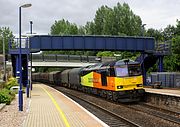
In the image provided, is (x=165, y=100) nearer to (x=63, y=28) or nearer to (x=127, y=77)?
(x=127, y=77)

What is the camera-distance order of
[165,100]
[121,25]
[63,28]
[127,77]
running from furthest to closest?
[63,28] → [121,25] → [127,77] → [165,100]

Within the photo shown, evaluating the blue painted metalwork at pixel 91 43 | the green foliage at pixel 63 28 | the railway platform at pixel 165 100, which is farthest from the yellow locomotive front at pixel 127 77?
the green foliage at pixel 63 28

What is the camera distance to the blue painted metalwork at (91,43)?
4834 cm

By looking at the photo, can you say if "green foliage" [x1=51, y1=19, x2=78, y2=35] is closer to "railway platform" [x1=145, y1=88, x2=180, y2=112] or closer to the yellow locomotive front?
"railway platform" [x1=145, y1=88, x2=180, y2=112]

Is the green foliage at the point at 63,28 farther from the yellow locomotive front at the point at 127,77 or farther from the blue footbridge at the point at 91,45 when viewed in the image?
the yellow locomotive front at the point at 127,77

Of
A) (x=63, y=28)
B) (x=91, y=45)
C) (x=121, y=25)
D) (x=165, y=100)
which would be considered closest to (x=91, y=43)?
(x=91, y=45)

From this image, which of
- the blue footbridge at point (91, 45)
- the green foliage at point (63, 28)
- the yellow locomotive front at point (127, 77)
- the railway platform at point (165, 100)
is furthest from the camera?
the green foliage at point (63, 28)

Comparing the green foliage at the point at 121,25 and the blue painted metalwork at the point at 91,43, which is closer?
the blue painted metalwork at the point at 91,43

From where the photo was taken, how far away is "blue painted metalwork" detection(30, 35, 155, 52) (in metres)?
48.3

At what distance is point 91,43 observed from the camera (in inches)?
1959

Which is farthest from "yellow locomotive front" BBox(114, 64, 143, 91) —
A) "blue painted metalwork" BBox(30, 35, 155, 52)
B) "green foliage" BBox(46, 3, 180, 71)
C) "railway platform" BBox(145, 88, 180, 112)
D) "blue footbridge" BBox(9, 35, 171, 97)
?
"green foliage" BBox(46, 3, 180, 71)

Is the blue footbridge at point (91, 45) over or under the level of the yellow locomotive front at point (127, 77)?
over

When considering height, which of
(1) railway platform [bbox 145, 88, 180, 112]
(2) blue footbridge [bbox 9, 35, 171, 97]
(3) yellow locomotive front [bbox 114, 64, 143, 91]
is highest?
(2) blue footbridge [bbox 9, 35, 171, 97]

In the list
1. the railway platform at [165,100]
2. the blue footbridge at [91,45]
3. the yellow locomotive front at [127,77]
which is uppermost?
the blue footbridge at [91,45]
